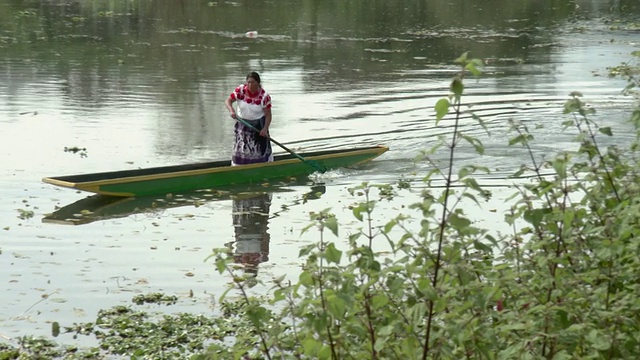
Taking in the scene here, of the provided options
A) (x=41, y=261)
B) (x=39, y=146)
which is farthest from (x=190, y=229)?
(x=39, y=146)

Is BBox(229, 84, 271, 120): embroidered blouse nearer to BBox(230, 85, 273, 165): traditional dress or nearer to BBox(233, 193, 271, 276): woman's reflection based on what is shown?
BBox(230, 85, 273, 165): traditional dress

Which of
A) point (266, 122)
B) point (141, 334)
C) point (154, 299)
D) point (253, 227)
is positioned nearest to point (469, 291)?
point (141, 334)

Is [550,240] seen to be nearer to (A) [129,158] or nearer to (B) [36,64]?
(A) [129,158]

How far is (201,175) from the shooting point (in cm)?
1492

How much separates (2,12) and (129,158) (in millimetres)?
22249

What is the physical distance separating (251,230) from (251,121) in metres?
2.73

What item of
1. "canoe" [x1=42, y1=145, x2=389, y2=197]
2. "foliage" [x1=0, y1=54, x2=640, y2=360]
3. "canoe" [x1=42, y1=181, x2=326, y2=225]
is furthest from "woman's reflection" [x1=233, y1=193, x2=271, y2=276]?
"foliage" [x1=0, y1=54, x2=640, y2=360]

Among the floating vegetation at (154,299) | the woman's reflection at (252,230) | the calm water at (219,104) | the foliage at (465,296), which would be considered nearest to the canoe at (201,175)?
the calm water at (219,104)

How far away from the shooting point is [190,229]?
43.0 ft

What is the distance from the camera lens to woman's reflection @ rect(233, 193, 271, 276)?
11.9 meters

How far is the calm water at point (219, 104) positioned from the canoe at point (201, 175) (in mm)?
255

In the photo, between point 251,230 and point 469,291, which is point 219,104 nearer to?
point 251,230

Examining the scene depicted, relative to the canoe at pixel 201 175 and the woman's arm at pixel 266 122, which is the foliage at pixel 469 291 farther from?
the woman's arm at pixel 266 122

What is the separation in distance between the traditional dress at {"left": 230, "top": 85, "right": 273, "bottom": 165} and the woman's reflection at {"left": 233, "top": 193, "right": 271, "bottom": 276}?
83 centimetres
